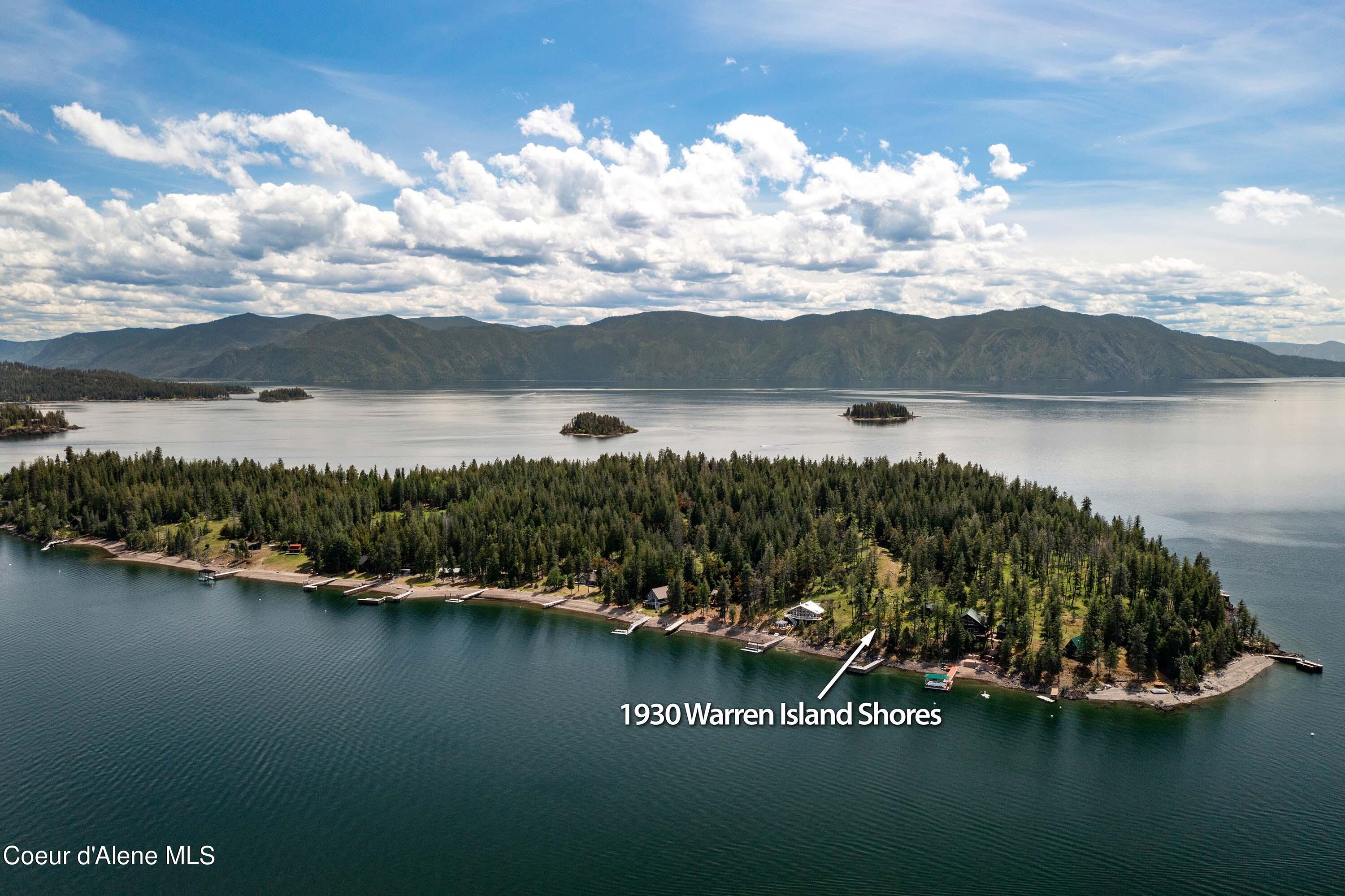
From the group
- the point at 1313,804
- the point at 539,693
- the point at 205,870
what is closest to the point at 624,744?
the point at 539,693

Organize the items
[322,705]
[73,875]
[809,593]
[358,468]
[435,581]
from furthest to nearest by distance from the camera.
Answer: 1. [358,468]
2. [435,581]
3. [809,593]
4. [322,705]
5. [73,875]

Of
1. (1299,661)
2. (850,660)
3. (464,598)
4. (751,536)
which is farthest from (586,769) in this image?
(1299,661)

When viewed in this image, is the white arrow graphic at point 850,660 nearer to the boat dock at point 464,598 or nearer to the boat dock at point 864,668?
the boat dock at point 864,668

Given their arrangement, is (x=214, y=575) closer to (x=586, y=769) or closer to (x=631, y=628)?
(x=631, y=628)

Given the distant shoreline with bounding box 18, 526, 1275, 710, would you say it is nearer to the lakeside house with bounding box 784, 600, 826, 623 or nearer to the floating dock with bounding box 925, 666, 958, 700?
the floating dock with bounding box 925, 666, 958, 700

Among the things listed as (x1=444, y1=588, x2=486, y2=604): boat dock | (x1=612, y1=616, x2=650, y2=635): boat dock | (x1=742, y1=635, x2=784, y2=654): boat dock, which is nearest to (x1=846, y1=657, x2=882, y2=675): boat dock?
(x1=742, y1=635, x2=784, y2=654): boat dock

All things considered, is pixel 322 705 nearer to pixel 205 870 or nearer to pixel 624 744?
pixel 205 870
